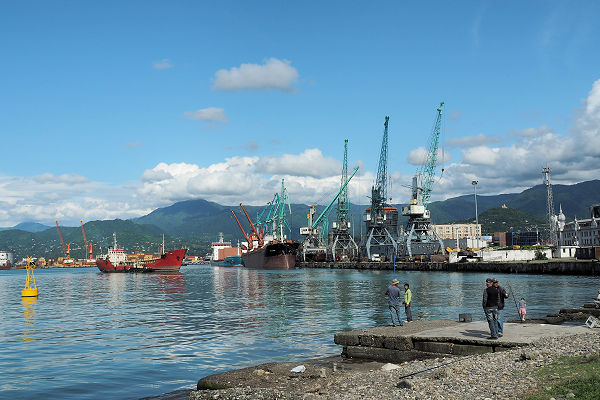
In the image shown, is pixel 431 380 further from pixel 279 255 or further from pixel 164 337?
pixel 279 255

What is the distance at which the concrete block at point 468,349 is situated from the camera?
18719 millimetres

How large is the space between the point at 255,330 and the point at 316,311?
11.0 m

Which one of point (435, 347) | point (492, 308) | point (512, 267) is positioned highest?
point (492, 308)

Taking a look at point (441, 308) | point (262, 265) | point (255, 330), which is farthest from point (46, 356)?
point (262, 265)

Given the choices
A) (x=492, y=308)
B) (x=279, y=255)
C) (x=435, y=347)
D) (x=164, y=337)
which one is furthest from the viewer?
(x=279, y=255)

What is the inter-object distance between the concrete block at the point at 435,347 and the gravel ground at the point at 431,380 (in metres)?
1.14

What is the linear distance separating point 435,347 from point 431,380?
5.78m

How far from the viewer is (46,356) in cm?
2623

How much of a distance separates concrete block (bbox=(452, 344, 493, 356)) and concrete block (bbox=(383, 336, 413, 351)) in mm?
1755

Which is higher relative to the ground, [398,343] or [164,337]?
[398,343]

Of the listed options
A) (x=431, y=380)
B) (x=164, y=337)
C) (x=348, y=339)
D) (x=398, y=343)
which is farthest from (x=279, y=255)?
(x=431, y=380)

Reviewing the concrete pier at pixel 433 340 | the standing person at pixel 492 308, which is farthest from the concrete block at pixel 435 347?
the standing person at pixel 492 308

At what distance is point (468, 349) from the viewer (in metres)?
19.1

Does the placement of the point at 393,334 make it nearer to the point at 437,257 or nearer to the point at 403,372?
the point at 403,372
